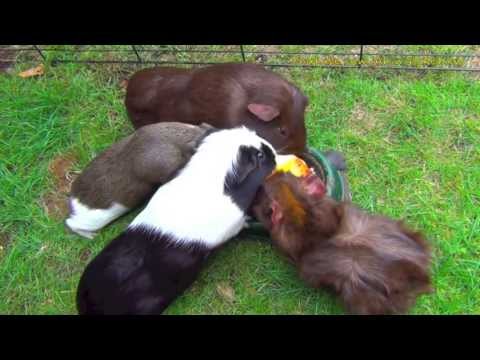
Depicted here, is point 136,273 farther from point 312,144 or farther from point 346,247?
point 312,144

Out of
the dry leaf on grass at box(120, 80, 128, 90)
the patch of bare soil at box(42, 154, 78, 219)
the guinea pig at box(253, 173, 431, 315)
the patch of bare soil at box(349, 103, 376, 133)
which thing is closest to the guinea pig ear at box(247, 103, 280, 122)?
the guinea pig at box(253, 173, 431, 315)

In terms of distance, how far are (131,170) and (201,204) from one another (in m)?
0.71

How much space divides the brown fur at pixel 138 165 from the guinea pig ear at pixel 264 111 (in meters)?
0.36

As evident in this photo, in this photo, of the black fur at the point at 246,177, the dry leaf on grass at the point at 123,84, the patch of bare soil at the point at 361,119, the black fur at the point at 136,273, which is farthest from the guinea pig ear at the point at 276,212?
the dry leaf on grass at the point at 123,84

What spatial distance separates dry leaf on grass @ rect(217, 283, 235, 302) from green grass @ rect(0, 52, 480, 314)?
2 centimetres

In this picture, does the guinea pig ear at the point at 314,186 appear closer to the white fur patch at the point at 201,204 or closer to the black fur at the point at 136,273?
the white fur patch at the point at 201,204

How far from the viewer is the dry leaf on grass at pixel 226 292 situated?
389cm

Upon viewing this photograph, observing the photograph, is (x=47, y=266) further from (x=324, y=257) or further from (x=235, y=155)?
(x=324, y=257)

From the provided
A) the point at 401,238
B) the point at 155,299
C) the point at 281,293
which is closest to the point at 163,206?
the point at 155,299

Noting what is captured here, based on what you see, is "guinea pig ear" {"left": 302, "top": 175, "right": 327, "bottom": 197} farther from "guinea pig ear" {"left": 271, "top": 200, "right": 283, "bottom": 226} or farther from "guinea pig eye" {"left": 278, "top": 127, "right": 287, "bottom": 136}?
"guinea pig eye" {"left": 278, "top": 127, "right": 287, "bottom": 136}

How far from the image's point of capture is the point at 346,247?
3293mm

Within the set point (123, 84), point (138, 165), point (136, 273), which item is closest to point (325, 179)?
point (138, 165)

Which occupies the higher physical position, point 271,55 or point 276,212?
point 271,55

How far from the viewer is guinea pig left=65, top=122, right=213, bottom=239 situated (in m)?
3.86
